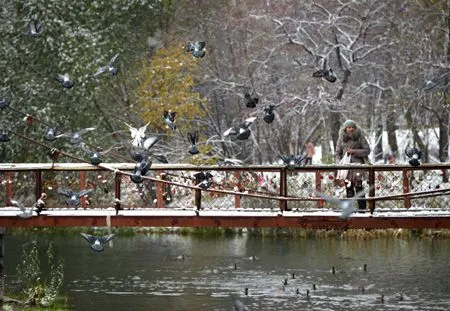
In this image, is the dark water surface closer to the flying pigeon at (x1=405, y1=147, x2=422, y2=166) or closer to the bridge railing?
the bridge railing

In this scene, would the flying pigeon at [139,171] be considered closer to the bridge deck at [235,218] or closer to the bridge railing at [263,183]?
the bridge railing at [263,183]

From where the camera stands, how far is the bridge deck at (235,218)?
67.4 ft

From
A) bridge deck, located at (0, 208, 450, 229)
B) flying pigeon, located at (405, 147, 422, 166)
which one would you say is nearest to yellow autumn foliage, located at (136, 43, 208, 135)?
bridge deck, located at (0, 208, 450, 229)

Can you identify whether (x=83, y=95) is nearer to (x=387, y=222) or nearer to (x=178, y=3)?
(x=178, y=3)

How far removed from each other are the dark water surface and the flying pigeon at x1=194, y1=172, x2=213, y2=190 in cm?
289

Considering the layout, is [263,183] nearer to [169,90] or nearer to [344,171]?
[344,171]

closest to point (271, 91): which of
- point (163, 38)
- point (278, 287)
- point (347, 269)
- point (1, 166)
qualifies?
point (163, 38)

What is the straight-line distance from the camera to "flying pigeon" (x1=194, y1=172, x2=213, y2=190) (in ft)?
66.7

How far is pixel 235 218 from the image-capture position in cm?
2077

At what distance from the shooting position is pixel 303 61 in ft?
132

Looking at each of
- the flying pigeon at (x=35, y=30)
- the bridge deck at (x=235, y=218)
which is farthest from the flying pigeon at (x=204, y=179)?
the flying pigeon at (x=35, y=30)

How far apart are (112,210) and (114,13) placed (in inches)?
706

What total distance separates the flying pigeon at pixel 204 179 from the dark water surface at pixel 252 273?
2888mm

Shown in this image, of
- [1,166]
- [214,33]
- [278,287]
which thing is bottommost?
[278,287]
